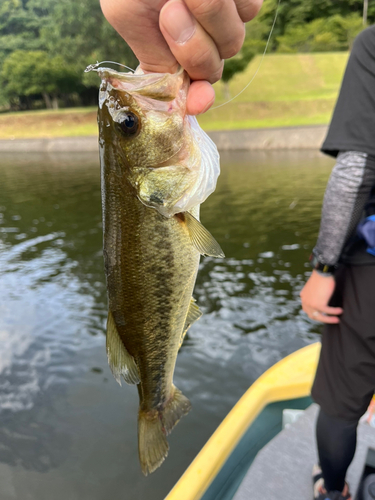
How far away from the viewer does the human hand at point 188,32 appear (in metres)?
1.09

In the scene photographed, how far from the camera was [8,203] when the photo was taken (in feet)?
54.2

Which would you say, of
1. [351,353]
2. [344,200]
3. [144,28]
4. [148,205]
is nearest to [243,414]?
[351,353]

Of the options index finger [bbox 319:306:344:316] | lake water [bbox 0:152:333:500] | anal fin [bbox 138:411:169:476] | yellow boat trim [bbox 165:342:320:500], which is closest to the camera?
anal fin [bbox 138:411:169:476]

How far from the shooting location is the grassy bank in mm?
30500

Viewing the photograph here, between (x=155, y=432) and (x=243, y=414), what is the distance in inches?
70.3

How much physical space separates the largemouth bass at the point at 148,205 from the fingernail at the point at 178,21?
162 millimetres

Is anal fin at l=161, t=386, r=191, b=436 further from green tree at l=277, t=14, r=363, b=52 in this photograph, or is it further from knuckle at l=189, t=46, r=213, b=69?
green tree at l=277, t=14, r=363, b=52

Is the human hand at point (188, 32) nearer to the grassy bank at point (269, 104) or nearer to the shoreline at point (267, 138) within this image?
the shoreline at point (267, 138)

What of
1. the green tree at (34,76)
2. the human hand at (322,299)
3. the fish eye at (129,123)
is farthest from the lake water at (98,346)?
the green tree at (34,76)

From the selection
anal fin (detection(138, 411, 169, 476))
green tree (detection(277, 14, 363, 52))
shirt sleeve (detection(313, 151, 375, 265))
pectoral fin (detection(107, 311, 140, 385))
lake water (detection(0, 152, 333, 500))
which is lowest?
lake water (detection(0, 152, 333, 500))

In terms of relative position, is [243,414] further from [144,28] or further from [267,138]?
[267,138]

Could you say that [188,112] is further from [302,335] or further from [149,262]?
[302,335]

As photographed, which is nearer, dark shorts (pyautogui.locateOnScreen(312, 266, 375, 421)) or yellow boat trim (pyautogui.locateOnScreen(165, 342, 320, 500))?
dark shorts (pyautogui.locateOnScreen(312, 266, 375, 421))

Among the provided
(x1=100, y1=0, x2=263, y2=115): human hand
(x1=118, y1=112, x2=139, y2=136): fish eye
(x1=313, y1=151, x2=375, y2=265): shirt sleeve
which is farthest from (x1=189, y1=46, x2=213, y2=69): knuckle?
(x1=313, y1=151, x2=375, y2=265): shirt sleeve
